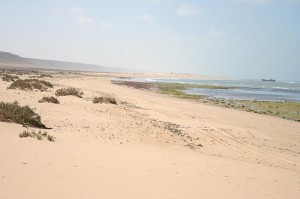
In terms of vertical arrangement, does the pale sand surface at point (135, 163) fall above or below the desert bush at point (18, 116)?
below

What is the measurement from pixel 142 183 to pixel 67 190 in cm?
164

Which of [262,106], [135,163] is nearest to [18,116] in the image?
[135,163]

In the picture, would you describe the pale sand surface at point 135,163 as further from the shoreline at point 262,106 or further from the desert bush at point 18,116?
the shoreline at point 262,106

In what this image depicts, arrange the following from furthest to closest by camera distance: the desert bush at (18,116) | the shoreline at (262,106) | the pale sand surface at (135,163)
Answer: the shoreline at (262,106) < the desert bush at (18,116) < the pale sand surface at (135,163)

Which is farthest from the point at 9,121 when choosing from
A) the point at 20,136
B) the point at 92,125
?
the point at 92,125

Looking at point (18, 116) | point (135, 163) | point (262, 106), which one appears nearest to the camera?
point (135, 163)

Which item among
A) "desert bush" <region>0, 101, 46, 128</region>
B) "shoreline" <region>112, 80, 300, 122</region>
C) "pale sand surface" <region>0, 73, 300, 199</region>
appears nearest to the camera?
"pale sand surface" <region>0, 73, 300, 199</region>

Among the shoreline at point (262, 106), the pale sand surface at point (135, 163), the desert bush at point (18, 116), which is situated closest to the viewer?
the pale sand surface at point (135, 163)

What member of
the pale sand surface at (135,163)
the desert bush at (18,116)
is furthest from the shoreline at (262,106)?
the desert bush at (18,116)

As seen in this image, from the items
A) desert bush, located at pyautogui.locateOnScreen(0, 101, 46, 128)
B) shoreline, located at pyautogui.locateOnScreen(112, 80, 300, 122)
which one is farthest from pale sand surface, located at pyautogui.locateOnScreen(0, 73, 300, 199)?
shoreline, located at pyautogui.locateOnScreen(112, 80, 300, 122)

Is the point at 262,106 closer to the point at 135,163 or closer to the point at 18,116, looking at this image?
the point at 135,163

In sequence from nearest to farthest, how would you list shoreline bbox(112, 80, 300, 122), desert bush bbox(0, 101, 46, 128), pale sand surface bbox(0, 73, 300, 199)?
1. pale sand surface bbox(0, 73, 300, 199)
2. desert bush bbox(0, 101, 46, 128)
3. shoreline bbox(112, 80, 300, 122)

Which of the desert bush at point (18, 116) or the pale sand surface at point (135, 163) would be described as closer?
the pale sand surface at point (135, 163)

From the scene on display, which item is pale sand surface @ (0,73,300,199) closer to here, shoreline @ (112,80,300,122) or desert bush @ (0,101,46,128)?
desert bush @ (0,101,46,128)
